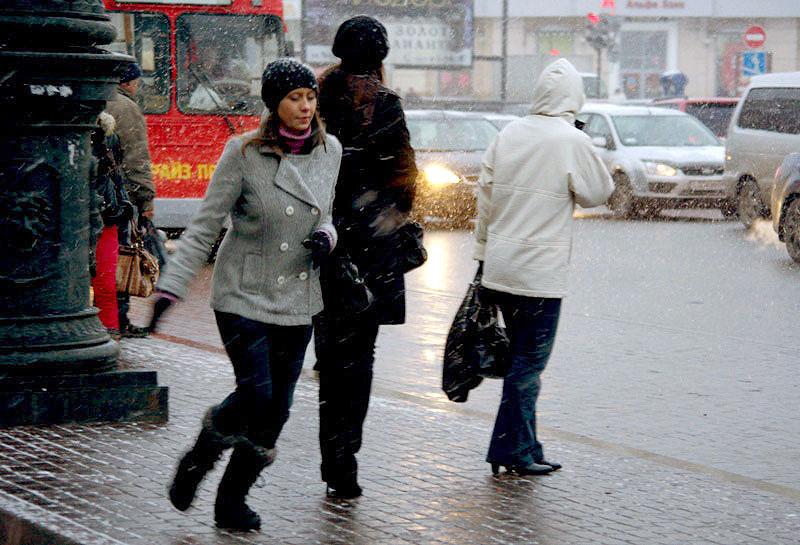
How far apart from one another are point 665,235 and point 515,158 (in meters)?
13.6

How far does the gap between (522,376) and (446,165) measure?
1458 cm

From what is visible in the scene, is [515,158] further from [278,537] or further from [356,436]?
[278,537]

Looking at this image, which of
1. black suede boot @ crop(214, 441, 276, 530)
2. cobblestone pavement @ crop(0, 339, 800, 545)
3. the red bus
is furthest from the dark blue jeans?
the red bus

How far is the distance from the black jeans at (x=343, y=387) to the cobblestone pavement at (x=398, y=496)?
0.46ft

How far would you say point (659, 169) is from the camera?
21.6 metres

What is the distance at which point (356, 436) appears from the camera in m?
5.72

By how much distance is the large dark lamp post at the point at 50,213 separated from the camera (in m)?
6.84

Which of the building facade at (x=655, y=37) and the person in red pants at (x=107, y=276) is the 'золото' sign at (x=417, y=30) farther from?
the building facade at (x=655, y=37)

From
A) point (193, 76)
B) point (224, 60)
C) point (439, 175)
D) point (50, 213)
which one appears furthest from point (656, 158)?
point (50, 213)

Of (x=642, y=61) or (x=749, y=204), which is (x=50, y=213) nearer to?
(x=749, y=204)

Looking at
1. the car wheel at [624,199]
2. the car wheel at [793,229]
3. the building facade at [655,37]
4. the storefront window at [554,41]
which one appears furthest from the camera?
the storefront window at [554,41]

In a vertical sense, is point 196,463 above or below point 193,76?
below

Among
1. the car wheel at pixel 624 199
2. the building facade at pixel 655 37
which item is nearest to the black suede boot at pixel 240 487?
the car wheel at pixel 624 199

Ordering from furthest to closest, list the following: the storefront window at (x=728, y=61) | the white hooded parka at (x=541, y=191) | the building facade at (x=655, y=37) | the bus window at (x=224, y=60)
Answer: the storefront window at (x=728, y=61)
the building facade at (x=655, y=37)
the bus window at (x=224, y=60)
the white hooded parka at (x=541, y=191)
